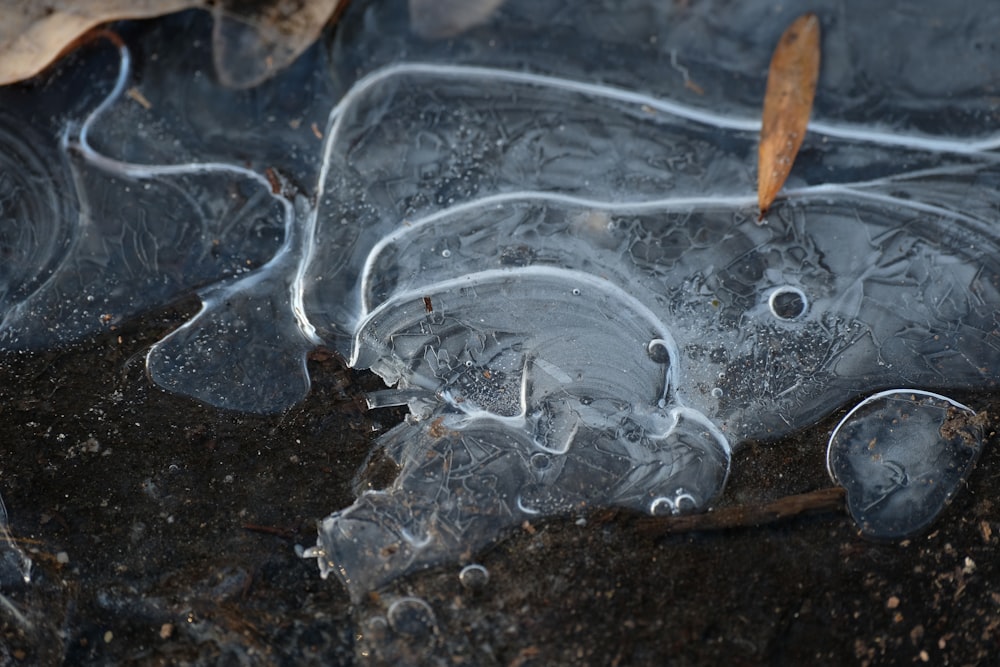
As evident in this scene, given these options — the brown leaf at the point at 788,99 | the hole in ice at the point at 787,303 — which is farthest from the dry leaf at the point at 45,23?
the hole in ice at the point at 787,303

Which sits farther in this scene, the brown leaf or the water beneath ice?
the brown leaf

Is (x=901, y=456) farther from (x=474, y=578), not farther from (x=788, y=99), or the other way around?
(x=474, y=578)

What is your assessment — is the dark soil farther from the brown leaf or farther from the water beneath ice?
the brown leaf

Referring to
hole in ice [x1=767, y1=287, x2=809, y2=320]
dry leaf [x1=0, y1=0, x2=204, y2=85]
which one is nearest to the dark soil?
hole in ice [x1=767, y1=287, x2=809, y2=320]

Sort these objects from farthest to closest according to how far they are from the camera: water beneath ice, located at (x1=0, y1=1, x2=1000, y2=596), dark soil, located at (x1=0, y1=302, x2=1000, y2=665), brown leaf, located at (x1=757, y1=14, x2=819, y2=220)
A: brown leaf, located at (x1=757, y1=14, x2=819, y2=220) < water beneath ice, located at (x1=0, y1=1, x2=1000, y2=596) < dark soil, located at (x1=0, y1=302, x2=1000, y2=665)

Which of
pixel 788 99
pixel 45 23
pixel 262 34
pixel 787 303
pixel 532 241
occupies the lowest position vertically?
pixel 787 303

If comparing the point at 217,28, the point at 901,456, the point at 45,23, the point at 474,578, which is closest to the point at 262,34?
the point at 217,28

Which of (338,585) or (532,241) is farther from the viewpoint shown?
(532,241)
